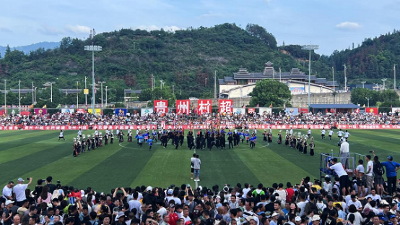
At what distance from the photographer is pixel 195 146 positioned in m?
36.8

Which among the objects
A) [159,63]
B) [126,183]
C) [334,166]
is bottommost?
[126,183]

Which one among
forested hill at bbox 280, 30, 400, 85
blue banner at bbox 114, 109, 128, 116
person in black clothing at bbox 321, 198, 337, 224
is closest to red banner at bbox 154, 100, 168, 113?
blue banner at bbox 114, 109, 128, 116

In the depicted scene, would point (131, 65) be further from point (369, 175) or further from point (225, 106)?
point (369, 175)

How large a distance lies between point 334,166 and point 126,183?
10310 mm

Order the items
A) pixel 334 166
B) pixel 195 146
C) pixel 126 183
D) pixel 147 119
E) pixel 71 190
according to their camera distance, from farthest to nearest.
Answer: pixel 147 119 < pixel 195 146 < pixel 126 183 < pixel 334 166 < pixel 71 190

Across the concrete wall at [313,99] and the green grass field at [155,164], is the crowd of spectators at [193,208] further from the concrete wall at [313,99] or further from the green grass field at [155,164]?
the concrete wall at [313,99]

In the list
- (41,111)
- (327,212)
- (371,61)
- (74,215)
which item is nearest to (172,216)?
(74,215)

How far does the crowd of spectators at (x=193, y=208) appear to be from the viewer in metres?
10.9

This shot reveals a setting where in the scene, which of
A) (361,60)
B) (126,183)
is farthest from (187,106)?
(361,60)

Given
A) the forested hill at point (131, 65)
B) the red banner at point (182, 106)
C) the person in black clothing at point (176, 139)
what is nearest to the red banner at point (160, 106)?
the red banner at point (182, 106)

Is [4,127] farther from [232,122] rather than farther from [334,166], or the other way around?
[334,166]

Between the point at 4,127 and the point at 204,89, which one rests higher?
the point at 204,89

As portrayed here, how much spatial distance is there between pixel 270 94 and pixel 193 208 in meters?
77.5

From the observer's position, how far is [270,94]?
88562 millimetres
